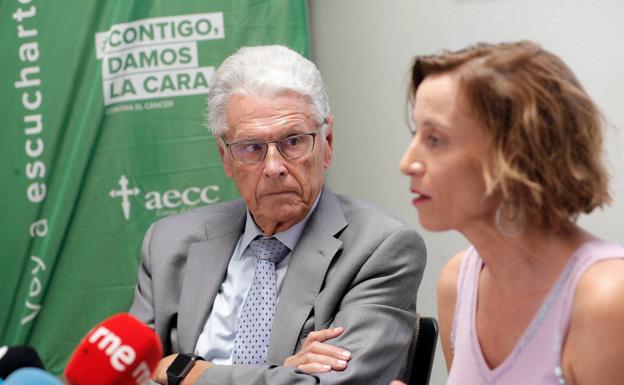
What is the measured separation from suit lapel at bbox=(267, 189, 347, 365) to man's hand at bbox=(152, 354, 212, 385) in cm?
18

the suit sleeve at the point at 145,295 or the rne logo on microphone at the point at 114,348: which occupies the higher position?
the rne logo on microphone at the point at 114,348

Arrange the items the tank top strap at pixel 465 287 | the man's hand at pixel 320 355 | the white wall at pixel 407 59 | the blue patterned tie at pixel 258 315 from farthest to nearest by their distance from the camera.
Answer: the white wall at pixel 407 59
the blue patterned tie at pixel 258 315
the man's hand at pixel 320 355
the tank top strap at pixel 465 287

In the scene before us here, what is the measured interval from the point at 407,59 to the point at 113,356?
7.00ft

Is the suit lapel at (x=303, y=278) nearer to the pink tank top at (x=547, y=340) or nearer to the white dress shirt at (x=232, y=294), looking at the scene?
the white dress shirt at (x=232, y=294)

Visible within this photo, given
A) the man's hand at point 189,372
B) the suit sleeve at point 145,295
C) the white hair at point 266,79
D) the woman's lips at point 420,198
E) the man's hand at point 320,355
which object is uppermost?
the white hair at point 266,79

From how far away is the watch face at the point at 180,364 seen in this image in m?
2.25

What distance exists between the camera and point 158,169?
3439mm

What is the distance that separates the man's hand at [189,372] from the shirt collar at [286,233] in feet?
1.18

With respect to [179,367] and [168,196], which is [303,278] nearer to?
[179,367]

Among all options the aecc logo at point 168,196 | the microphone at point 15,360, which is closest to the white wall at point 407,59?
the aecc logo at point 168,196

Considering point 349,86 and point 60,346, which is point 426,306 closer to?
point 349,86

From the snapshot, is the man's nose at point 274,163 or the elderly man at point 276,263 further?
the man's nose at point 274,163

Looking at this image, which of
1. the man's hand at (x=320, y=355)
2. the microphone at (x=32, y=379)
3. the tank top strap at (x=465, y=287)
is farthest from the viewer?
the man's hand at (x=320, y=355)

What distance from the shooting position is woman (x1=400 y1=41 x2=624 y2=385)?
4.40 ft
